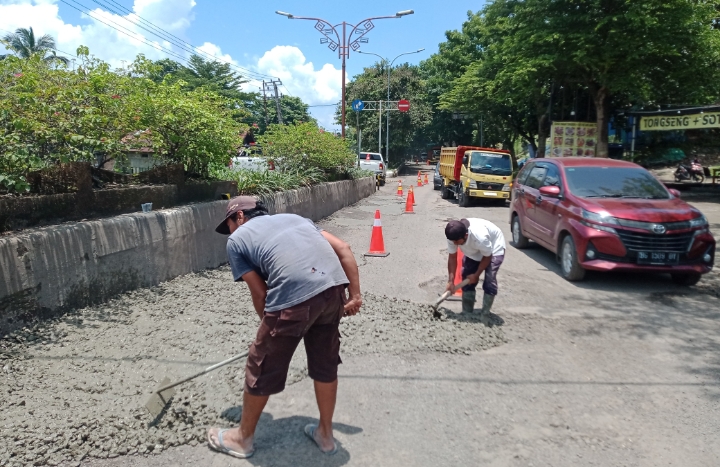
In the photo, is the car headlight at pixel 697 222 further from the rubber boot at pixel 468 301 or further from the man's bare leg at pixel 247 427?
the man's bare leg at pixel 247 427

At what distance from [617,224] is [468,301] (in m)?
2.58

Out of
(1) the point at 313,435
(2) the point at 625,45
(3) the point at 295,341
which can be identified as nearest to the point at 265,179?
(1) the point at 313,435

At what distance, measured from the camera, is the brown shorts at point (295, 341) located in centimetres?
307

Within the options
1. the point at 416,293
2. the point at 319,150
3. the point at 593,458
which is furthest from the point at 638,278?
the point at 319,150

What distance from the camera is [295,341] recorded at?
10.4 ft

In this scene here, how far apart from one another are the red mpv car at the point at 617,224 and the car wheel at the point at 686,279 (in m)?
0.01

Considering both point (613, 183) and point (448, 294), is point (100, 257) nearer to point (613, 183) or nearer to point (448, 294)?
point (448, 294)

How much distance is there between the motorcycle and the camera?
2772 cm

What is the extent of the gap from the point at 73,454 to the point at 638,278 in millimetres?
7413

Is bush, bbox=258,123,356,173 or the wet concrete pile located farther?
bush, bbox=258,123,356,173

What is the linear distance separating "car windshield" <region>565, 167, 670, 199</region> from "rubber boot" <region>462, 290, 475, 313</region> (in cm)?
310

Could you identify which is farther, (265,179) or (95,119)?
(265,179)

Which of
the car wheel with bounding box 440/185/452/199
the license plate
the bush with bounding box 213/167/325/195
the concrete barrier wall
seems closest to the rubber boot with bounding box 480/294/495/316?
the license plate

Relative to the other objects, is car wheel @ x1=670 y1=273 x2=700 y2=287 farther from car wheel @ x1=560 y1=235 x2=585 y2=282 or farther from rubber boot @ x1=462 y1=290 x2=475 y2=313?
rubber boot @ x1=462 y1=290 x2=475 y2=313
